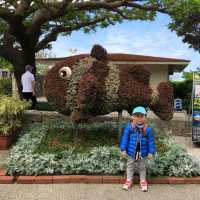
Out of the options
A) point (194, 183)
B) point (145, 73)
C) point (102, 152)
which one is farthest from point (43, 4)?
point (194, 183)

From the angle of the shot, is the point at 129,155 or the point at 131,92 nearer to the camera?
the point at 129,155

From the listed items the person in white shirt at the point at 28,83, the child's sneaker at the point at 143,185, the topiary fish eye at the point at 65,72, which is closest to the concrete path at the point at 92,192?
the child's sneaker at the point at 143,185

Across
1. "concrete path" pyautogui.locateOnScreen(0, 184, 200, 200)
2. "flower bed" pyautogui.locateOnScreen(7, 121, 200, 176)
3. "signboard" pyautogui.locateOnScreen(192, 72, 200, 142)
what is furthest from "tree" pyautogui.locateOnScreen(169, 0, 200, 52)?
"concrete path" pyautogui.locateOnScreen(0, 184, 200, 200)

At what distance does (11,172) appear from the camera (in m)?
7.78

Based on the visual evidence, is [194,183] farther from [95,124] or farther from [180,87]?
[180,87]

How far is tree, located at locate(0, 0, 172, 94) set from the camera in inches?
571

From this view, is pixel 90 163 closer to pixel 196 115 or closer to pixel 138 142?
pixel 138 142

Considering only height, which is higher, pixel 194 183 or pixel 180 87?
pixel 180 87

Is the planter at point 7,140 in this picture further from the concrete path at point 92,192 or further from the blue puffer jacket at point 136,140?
the blue puffer jacket at point 136,140

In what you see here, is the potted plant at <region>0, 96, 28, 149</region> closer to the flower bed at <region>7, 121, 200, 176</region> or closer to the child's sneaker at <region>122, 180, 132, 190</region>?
the flower bed at <region>7, 121, 200, 176</region>

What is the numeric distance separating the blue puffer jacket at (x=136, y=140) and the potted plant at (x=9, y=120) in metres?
4.20

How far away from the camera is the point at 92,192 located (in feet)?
22.9

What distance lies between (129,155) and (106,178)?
25.5 inches

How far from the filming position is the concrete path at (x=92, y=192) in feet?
22.0
